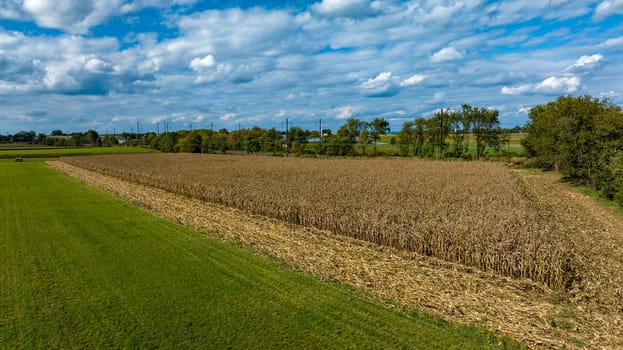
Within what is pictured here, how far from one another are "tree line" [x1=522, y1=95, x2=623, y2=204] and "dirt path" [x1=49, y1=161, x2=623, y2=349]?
12995mm

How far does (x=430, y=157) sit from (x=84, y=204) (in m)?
41.9

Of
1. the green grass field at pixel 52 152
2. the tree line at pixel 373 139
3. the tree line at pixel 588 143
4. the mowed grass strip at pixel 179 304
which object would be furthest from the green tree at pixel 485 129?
the green grass field at pixel 52 152

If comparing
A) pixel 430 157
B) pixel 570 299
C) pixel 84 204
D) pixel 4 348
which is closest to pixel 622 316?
pixel 570 299

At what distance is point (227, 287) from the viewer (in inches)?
269

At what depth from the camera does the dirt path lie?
5.09 metres

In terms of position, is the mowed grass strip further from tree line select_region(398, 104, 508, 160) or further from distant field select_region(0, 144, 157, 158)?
distant field select_region(0, 144, 157, 158)

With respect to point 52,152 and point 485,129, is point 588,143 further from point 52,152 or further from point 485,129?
point 52,152

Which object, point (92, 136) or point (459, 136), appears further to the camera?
point (92, 136)

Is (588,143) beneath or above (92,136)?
beneath

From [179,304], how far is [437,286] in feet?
15.1

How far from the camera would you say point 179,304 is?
613cm

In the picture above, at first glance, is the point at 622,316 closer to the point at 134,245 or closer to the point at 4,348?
the point at 4,348

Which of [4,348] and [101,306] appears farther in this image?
[101,306]

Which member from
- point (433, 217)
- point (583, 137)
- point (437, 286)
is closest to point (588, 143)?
point (583, 137)
